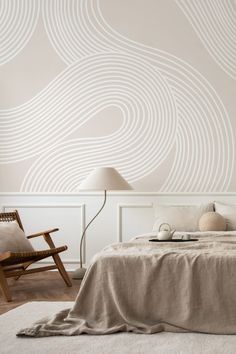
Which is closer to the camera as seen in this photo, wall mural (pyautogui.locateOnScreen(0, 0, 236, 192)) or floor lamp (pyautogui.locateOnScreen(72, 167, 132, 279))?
floor lamp (pyautogui.locateOnScreen(72, 167, 132, 279))

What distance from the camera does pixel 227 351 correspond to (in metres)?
2.81

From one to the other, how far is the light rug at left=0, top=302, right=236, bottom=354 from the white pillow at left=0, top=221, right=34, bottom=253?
1.54 meters

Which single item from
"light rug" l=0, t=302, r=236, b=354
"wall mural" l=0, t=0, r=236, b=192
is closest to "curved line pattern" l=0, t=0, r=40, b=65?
"wall mural" l=0, t=0, r=236, b=192

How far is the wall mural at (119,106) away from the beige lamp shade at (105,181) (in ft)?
1.61

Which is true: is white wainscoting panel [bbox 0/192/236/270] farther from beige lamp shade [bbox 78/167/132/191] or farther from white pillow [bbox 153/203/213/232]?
beige lamp shade [bbox 78/167/132/191]

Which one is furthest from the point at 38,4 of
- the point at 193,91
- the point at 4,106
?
the point at 193,91

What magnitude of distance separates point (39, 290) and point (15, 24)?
2821 mm

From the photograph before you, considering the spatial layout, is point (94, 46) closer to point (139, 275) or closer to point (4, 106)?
point (4, 106)

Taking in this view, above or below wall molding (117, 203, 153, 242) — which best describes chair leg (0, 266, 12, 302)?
below

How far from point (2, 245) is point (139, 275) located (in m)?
1.78

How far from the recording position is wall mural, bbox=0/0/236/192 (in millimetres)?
5797

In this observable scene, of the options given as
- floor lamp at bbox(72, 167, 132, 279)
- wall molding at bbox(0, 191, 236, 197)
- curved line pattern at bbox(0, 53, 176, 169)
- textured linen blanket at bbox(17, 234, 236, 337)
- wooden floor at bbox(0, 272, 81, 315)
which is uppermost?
curved line pattern at bbox(0, 53, 176, 169)

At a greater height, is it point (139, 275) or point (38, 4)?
point (38, 4)

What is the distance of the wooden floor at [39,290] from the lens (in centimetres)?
443
